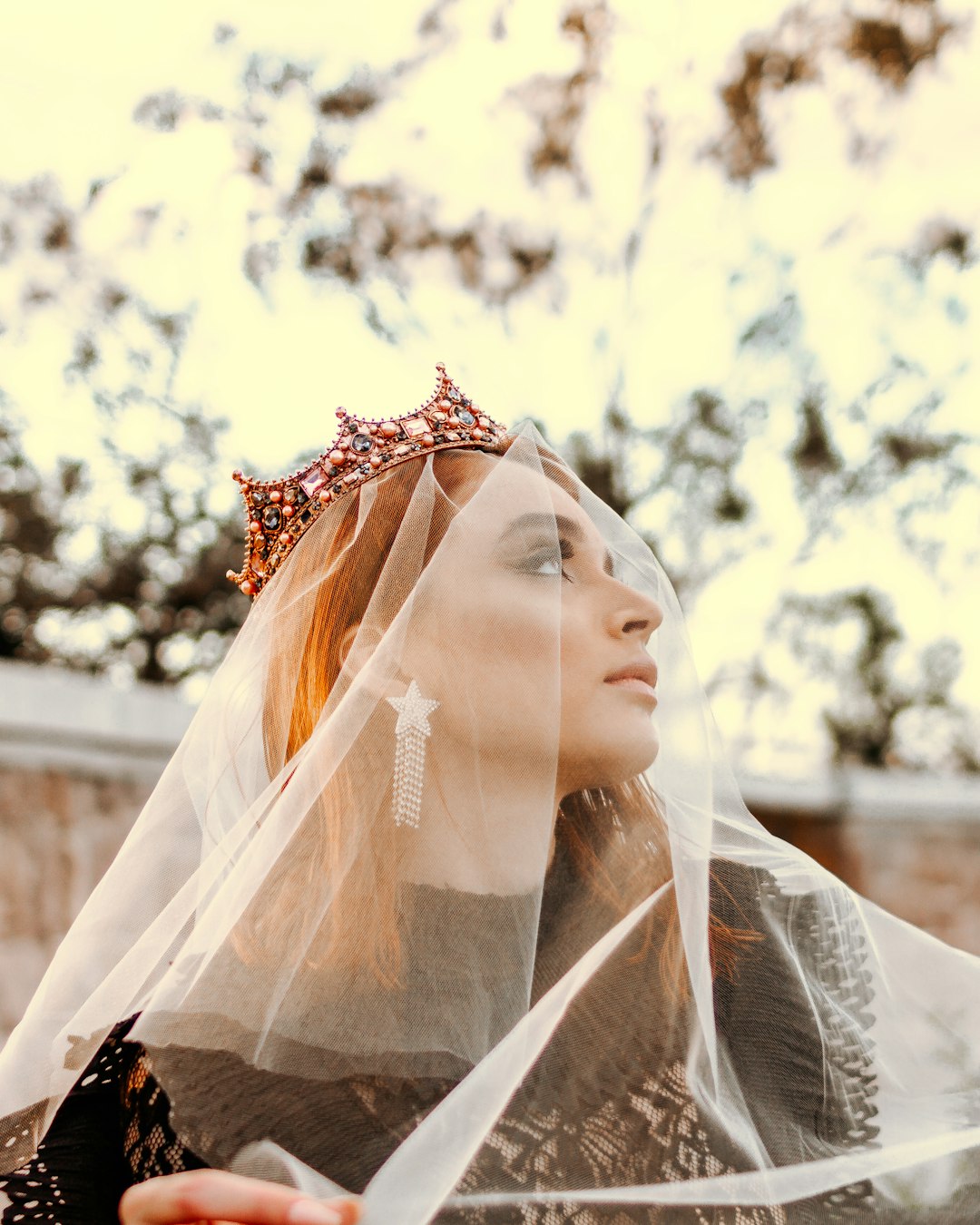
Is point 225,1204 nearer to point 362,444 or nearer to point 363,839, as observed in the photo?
point 363,839

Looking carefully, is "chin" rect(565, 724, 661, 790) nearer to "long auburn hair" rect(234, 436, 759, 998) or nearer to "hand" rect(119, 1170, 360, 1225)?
"long auburn hair" rect(234, 436, 759, 998)

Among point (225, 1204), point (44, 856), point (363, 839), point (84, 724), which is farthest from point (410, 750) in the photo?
point (84, 724)

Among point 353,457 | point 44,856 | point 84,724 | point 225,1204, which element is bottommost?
point 44,856

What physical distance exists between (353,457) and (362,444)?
0.09ft

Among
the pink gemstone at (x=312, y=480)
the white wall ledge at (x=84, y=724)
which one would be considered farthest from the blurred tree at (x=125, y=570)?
the pink gemstone at (x=312, y=480)

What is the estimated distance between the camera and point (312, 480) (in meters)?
1.74

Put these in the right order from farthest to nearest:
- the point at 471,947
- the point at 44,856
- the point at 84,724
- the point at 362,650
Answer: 1. the point at 84,724
2. the point at 44,856
3. the point at 362,650
4. the point at 471,947

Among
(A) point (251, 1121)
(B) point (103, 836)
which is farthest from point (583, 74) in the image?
(A) point (251, 1121)

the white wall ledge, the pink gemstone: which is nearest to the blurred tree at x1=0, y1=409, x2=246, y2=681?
the white wall ledge

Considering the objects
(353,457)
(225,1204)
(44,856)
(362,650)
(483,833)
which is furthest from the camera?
(44,856)

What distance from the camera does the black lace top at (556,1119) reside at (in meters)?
1.03

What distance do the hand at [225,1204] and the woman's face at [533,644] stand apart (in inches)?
21.8

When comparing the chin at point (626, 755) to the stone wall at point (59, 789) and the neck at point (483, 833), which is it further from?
the stone wall at point (59, 789)

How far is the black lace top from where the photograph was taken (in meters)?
1.03
